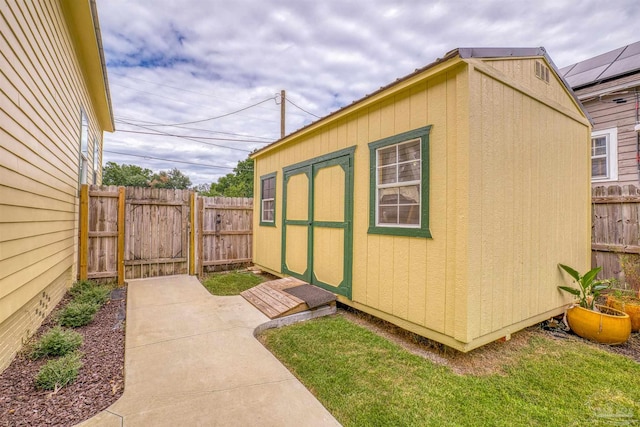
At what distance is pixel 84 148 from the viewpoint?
5793 mm

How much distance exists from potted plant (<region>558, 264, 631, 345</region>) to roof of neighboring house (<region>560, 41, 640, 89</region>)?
517 cm

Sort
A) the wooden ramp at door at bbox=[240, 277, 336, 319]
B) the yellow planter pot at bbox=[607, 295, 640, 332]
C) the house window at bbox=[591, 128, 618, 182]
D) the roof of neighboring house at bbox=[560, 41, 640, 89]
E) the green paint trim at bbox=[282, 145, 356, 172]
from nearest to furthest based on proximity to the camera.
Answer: the yellow planter pot at bbox=[607, 295, 640, 332] < the wooden ramp at door at bbox=[240, 277, 336, 319] < the green paint trim at bbox=[282, 145, 356, 172] < the house window at bbox=[591, 128, 618, 182] < the roof of neighboring house at bbox=[560, 41, 640, 89]

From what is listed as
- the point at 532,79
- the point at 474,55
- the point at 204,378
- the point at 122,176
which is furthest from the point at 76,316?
the point at 122,176

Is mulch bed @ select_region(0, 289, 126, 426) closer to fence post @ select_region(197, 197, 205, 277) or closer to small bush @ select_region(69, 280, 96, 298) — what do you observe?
small bush @ select_region(69, 280, 96, 298)

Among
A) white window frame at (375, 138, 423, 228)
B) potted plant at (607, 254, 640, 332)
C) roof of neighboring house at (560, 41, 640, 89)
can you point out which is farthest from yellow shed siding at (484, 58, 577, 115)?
roof of neighboring house at (560, 41, 640, 89)

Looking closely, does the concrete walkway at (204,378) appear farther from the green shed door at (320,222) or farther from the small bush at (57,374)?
the green shed door at (320,222)

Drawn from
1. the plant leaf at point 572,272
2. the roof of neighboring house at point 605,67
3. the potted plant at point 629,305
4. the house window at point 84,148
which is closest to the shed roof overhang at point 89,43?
the house window at point 84,148

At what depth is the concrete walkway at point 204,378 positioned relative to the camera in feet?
6.05

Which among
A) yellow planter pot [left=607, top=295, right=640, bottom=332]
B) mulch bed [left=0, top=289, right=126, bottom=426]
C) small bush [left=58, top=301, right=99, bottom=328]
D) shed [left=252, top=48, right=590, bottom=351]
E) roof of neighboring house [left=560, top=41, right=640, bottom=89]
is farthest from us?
roof of neighboring house [left=560, top=41, right=640, bottom=89]

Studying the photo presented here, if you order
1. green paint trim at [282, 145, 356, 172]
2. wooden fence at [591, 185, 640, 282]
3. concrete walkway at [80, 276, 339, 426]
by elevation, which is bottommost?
concrete walkway at [80, 276, 339, 426]

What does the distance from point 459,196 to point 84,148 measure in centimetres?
705

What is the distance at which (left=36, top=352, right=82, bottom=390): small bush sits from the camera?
2109mm

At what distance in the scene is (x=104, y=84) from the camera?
19.6 feet

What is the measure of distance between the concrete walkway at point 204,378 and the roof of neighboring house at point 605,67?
849 centimetres
